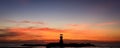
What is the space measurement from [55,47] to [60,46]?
0.98m

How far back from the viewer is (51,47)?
44031 mm

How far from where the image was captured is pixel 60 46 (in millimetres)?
44562

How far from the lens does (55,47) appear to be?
44.8 meters

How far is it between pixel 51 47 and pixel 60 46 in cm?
173

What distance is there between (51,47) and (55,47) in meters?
1.06
